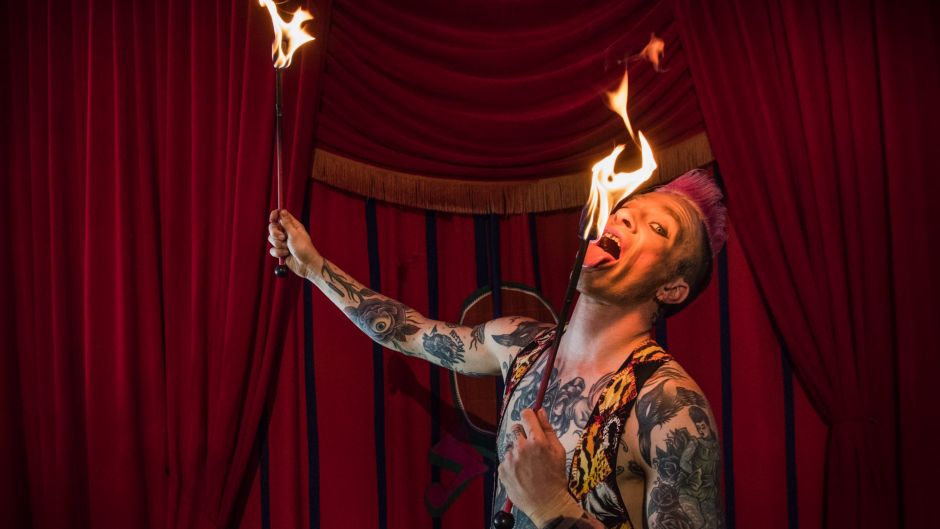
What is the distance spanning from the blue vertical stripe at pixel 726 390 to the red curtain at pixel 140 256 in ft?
4.31

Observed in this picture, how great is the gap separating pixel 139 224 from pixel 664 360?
1.66 meters

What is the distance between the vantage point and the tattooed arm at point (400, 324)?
2320 mm

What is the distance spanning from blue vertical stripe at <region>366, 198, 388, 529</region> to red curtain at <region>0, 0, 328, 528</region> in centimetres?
25

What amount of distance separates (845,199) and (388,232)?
1393mm

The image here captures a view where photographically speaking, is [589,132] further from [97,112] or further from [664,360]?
[97,112]

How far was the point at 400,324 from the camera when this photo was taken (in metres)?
2.41

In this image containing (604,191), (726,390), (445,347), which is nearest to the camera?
(604,191)

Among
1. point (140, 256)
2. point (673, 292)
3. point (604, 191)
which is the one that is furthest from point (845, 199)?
point (140, 256)

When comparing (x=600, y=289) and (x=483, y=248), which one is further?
(x=483, y=248)

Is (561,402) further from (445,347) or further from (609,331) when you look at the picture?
(445,347)

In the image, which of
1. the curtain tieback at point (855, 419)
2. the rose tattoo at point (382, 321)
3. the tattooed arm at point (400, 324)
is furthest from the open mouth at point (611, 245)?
the curtain tieback at point (855, 419)

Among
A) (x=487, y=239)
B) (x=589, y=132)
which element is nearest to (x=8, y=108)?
(x=487, y=239)

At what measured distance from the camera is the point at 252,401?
263cm

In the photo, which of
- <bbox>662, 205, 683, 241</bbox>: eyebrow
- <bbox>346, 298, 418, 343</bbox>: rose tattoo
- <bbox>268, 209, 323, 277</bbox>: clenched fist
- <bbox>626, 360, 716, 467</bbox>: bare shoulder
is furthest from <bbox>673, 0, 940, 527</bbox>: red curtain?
<bbox>268, 209, 323, 277</bbox>: clenched fist
